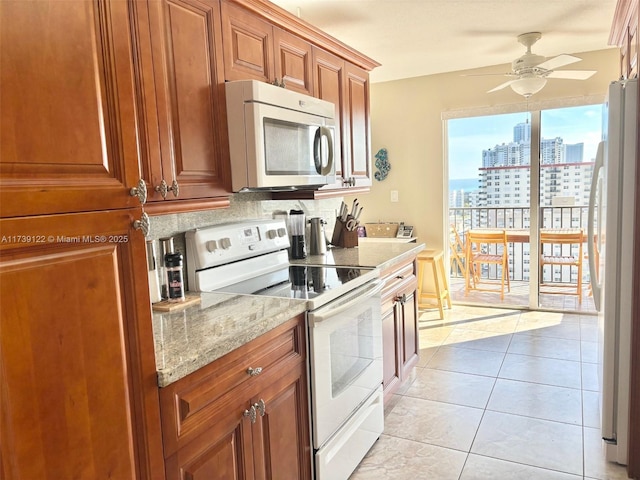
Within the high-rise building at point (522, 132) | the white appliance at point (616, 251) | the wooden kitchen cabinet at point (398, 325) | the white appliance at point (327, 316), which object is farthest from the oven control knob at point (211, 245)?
the high-rise building at point (522, 132)

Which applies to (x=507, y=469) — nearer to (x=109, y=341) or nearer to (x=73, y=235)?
(x=109, y=341)

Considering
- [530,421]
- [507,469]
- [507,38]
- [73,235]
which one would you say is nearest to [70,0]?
[73,235]

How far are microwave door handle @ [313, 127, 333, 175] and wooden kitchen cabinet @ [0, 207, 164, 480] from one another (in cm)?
142

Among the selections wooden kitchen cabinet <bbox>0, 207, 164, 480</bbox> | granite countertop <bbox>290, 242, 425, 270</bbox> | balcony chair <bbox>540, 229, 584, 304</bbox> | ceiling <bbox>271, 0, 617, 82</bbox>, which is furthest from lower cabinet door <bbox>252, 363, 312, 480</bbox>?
balcony chair <bbox>540, 229, 584, 304</bbox>

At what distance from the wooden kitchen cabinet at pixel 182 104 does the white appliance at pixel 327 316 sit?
1.13 ft

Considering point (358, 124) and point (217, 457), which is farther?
point (358, 124)

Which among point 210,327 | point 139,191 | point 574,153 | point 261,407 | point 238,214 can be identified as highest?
point 574,153

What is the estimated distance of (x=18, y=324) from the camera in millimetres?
812

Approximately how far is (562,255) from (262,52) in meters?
4.19

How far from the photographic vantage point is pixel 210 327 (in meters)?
1.48

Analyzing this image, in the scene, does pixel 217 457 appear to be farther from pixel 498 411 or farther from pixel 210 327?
pixel 498 411

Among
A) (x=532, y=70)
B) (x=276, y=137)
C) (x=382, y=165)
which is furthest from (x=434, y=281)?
(x=276, y=137)

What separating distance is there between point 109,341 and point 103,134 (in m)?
0.43

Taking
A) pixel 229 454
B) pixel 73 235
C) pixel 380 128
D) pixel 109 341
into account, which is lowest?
pixel 229 454
